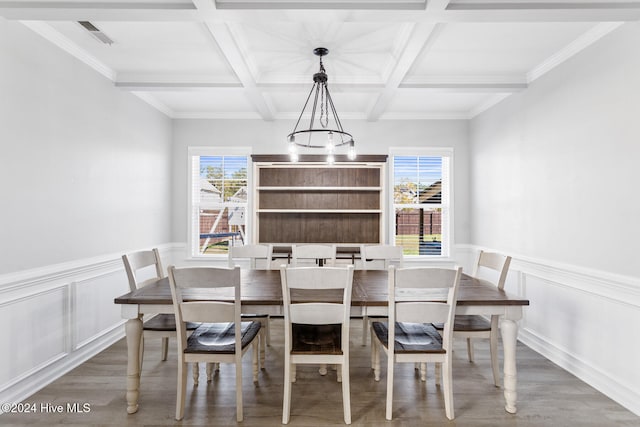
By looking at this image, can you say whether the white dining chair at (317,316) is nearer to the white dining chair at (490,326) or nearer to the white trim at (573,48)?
the white dining chair at (490,326)

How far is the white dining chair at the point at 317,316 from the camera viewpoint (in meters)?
2.04

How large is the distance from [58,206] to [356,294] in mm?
2486

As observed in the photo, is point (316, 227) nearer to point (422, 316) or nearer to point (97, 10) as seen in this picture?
point (422, 316)

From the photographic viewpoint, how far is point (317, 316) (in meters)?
2.08

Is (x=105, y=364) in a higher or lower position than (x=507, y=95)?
lower

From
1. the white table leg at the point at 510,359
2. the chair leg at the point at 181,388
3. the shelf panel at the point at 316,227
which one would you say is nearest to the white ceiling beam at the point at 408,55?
the shelf panel at the point at 316,227

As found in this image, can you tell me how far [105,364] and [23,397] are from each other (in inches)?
24.6

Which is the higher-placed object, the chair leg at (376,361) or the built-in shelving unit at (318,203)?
the built-in shelving unit at (318,203)

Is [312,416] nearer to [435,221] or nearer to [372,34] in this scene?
[372,34]

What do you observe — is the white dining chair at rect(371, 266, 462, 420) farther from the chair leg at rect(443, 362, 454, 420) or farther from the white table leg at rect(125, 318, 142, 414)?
the white table leg at rect(125, 318, 142, 414)

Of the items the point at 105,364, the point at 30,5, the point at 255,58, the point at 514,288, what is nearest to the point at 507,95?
the point at 514,288

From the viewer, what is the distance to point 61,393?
2.57m

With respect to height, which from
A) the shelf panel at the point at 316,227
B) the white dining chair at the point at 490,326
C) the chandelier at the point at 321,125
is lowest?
the white dining chair at the point at 490,326

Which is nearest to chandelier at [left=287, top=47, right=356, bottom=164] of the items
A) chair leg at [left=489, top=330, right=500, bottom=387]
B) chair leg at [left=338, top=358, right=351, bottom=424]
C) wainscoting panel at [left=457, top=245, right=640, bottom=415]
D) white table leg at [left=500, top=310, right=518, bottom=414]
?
chair leg at [left=338, top=358, right=351, bottom=424]
